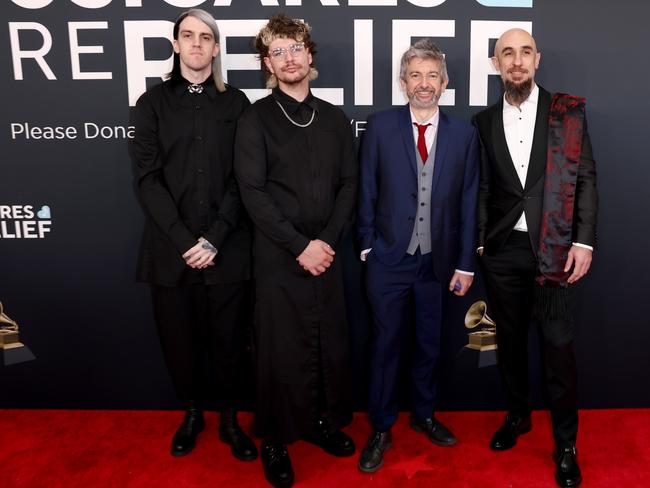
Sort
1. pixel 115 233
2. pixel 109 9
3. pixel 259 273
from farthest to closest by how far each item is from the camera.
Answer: pixel 115 233 → pixel 109 9 → pixel 259 273

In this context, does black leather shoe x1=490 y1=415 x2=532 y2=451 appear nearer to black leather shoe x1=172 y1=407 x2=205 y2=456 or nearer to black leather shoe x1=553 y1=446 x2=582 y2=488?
black leather shoe x1=553 y1=446 x2=582 y2=488

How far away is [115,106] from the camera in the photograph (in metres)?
3.02

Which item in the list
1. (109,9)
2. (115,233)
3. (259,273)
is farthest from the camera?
(115,233)

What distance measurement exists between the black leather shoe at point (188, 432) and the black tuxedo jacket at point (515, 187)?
1732mm

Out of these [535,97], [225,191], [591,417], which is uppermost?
[535,97]

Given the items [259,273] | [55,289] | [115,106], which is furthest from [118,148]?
[259,273]

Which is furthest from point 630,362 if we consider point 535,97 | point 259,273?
point 259,273

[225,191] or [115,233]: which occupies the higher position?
[225,191]

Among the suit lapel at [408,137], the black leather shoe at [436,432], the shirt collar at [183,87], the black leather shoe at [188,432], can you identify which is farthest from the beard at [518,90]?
the black leather shoe at [188,432]

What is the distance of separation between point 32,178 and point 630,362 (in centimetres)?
358

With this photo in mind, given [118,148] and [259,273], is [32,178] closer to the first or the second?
[118,148]

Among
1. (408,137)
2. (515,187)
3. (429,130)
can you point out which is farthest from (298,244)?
(515,187)

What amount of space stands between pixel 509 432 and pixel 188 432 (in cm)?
168

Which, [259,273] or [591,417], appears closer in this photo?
[259,273]
